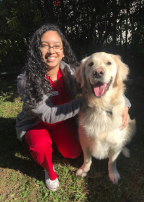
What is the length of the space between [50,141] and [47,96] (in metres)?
0.59

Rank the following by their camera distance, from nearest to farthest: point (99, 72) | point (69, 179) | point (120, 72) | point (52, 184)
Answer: point (99, 72)
point (120, 72)
point (52, 184)
point (69, 179)

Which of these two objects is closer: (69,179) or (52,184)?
(52,184)

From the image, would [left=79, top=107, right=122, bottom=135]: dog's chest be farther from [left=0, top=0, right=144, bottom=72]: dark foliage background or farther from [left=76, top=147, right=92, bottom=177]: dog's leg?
[left=0, top=0, right=144, bottom=72]: dark foliage background

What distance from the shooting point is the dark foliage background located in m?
3.94

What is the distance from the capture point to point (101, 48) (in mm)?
4508

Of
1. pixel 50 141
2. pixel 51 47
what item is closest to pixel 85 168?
pixel 50 141

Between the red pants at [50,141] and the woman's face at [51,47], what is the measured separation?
86 cm

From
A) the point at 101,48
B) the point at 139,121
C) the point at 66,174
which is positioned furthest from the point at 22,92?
the point at 101,48

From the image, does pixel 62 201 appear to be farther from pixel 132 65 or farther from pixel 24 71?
pixel 132 65

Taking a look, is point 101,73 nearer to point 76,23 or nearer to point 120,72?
point 120,72

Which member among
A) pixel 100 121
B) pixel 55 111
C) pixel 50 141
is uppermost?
pixel 55 111

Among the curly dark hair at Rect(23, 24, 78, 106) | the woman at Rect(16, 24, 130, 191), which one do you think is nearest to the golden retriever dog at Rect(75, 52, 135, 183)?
the woman at Rect(16, 24, 130, 191)

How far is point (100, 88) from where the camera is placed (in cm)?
174

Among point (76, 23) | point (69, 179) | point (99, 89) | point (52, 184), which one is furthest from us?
point (76, 23)
